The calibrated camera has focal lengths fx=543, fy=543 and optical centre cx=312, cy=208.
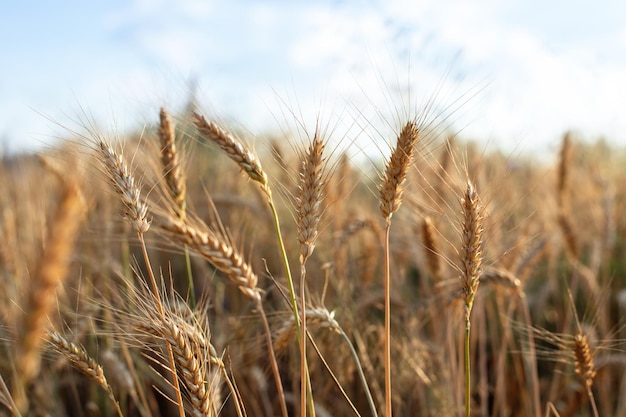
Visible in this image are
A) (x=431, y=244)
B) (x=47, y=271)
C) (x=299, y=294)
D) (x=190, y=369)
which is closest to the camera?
(x=47, y=271)

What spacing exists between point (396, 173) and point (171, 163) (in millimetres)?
730

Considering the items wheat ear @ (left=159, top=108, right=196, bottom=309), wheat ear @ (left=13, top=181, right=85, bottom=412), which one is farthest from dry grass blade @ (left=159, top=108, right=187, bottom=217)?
wheat ear @ (left=13, top=181, right=85, bottom=412)

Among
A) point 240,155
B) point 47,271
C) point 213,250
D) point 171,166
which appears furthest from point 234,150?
point 47,271

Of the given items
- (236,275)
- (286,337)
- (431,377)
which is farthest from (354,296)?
(236,275)

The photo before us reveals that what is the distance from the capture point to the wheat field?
A: 4.22 ft

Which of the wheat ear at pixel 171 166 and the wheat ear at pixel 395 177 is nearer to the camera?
the wheat ear at pixel 395 177

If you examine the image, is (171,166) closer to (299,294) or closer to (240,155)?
(240,155)

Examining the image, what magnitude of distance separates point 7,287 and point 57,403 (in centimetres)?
66

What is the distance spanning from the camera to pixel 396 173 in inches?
52.0

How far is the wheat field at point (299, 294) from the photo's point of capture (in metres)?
1.29

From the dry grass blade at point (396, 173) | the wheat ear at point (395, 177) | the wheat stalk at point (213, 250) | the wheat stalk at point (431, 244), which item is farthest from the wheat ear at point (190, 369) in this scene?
the wheat stalk at point (431, 244)

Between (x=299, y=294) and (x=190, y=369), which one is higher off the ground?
(x=299, y=294)

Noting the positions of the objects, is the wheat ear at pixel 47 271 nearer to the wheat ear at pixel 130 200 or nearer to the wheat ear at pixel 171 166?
the wheat ear at pixel 130 200

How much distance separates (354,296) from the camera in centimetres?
276
